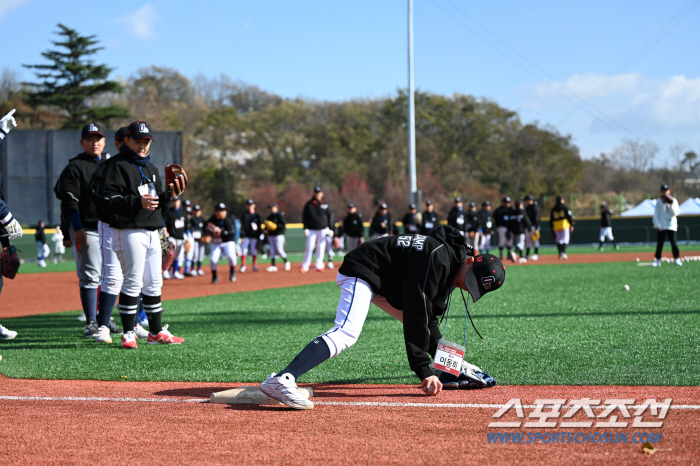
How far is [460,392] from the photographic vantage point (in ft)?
15.6

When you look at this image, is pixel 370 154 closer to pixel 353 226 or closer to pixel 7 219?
pixel 353 226

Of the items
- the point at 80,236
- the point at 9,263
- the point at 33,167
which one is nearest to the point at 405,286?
the point at 80,236

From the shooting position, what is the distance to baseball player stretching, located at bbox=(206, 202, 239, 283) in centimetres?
1681

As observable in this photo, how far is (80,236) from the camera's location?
7.26 metres

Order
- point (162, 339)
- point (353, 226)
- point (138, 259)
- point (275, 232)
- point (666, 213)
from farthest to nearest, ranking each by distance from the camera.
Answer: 1. point (353, 226)
2. point (275, 232)
3. point (666, 213)
4. point (162, 339)
5. point (138, 259)

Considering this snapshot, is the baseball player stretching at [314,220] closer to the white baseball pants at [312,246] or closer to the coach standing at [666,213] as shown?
the white baseball pants at [312,246]

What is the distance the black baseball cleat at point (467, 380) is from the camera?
4.83 m

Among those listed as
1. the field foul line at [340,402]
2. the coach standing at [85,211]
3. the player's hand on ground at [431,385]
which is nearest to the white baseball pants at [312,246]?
the coach standing at [85,211]

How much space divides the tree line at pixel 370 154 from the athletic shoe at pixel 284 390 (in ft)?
173

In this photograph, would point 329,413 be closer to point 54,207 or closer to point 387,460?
point 387,460

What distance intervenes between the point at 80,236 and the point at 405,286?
14.5ft

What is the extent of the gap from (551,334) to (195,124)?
198ft

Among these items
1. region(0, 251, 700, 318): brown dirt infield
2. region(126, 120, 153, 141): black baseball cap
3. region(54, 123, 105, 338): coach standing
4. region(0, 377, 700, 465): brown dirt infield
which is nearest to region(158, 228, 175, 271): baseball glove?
region(54, 123, 105, 338): coach standing

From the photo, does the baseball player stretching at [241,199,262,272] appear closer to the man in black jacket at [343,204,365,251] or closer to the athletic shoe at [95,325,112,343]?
the man in black jacket at [343,204,365,251]
